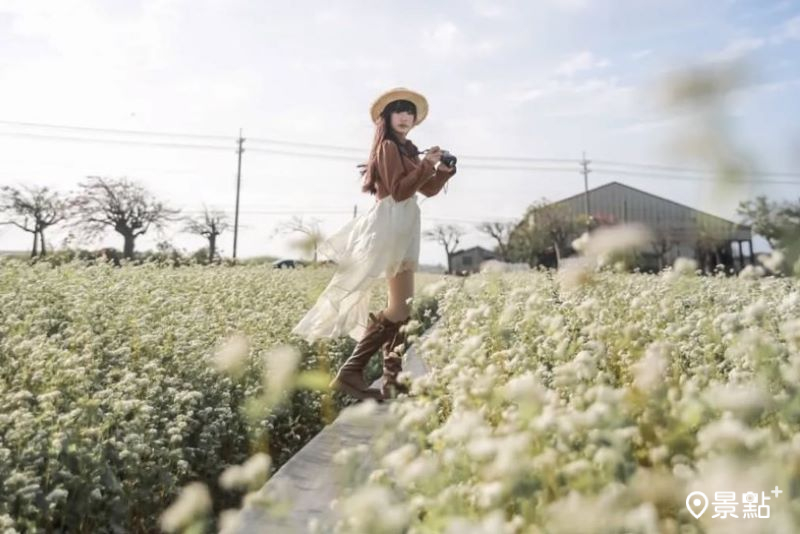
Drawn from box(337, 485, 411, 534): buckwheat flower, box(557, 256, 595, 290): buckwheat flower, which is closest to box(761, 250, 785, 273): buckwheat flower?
box(557, 256, 595, 290): buckwheat flower

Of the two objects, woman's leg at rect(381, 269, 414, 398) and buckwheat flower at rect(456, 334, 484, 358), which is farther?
woman's leg at rect(381, 269, 414, 398)

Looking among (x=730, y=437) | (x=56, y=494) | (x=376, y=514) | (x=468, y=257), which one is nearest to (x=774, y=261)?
(x=730, y=437)

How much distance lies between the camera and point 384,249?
15.5 feet

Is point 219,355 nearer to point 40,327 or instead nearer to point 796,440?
point 40,327

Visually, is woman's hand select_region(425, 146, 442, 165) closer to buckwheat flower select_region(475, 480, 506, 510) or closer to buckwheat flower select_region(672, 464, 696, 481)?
buckwheat flower select_region(672, 464, 696, 481)

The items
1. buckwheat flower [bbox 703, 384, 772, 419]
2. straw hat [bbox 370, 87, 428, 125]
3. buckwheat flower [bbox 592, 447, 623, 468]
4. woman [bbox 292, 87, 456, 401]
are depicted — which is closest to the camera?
buckwheat flower [bbox 592, 447, 623, 468]

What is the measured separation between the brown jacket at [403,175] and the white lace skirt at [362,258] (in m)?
0.10

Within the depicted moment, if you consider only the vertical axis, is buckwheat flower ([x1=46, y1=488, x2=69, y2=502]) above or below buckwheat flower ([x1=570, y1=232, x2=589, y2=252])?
below

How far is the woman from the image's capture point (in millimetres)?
4719

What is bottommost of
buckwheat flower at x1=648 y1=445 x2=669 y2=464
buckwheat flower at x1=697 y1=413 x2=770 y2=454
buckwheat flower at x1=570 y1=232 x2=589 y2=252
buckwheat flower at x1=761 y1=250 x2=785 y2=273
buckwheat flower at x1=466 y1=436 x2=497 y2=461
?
buckwheat flower at x1=648 y1=445 x2=669 y2=464

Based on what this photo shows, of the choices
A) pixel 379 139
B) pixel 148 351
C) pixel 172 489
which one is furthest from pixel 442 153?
pixel 172 489

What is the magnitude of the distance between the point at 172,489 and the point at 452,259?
255 ft

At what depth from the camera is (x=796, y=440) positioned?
1.99 meters

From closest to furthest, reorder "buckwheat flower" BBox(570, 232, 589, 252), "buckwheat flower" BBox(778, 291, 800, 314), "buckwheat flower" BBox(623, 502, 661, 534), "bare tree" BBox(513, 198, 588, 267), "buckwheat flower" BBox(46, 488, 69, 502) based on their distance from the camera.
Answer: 1. "buckwheat flower" BBox(623, 502, 661, 534)
2. "buckwheat flower" BBox(46, 488, 69, 502)
3. "buckwheat flower" BBox(570, 232, 589, 252)
4. "buckwheat flower" BBox(778, 291, 800, 314)
5. "bare tree" BBox(513, 198, 588, 267)
